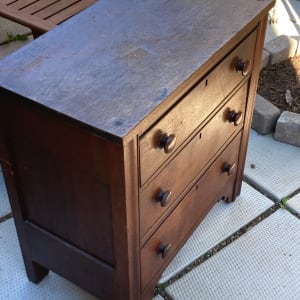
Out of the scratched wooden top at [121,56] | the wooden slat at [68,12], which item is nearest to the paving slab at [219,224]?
the scratched wooden top at [121,56]

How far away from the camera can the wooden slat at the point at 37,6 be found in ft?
7.45

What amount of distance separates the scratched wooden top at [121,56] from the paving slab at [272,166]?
3.51 ft

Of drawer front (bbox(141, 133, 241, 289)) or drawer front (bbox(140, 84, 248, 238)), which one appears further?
drawer front (bbox(141, 133, 241, 289))

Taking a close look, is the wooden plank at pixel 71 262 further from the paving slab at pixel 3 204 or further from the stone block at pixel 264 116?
the stone block at pixel 264 116

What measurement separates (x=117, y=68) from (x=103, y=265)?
0.66m

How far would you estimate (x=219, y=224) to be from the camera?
2.27 m

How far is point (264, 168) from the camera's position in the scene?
2592mm

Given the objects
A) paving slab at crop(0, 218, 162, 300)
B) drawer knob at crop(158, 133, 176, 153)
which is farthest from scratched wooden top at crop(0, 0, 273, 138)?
paving slab at crop(0, 218, 162, 300)

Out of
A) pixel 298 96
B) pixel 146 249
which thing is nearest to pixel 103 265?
pixel 146 249

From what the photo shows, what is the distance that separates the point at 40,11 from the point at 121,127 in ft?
4.36

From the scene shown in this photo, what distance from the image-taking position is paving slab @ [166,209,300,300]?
6.48 feet

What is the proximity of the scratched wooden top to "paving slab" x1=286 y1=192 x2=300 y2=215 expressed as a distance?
107 centimetres

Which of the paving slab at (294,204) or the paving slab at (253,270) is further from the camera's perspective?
the paving slab at (294,204)

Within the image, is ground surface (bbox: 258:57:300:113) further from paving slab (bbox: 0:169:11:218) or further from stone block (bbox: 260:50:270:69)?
paving slab (bbox: 0:169:11:218)
